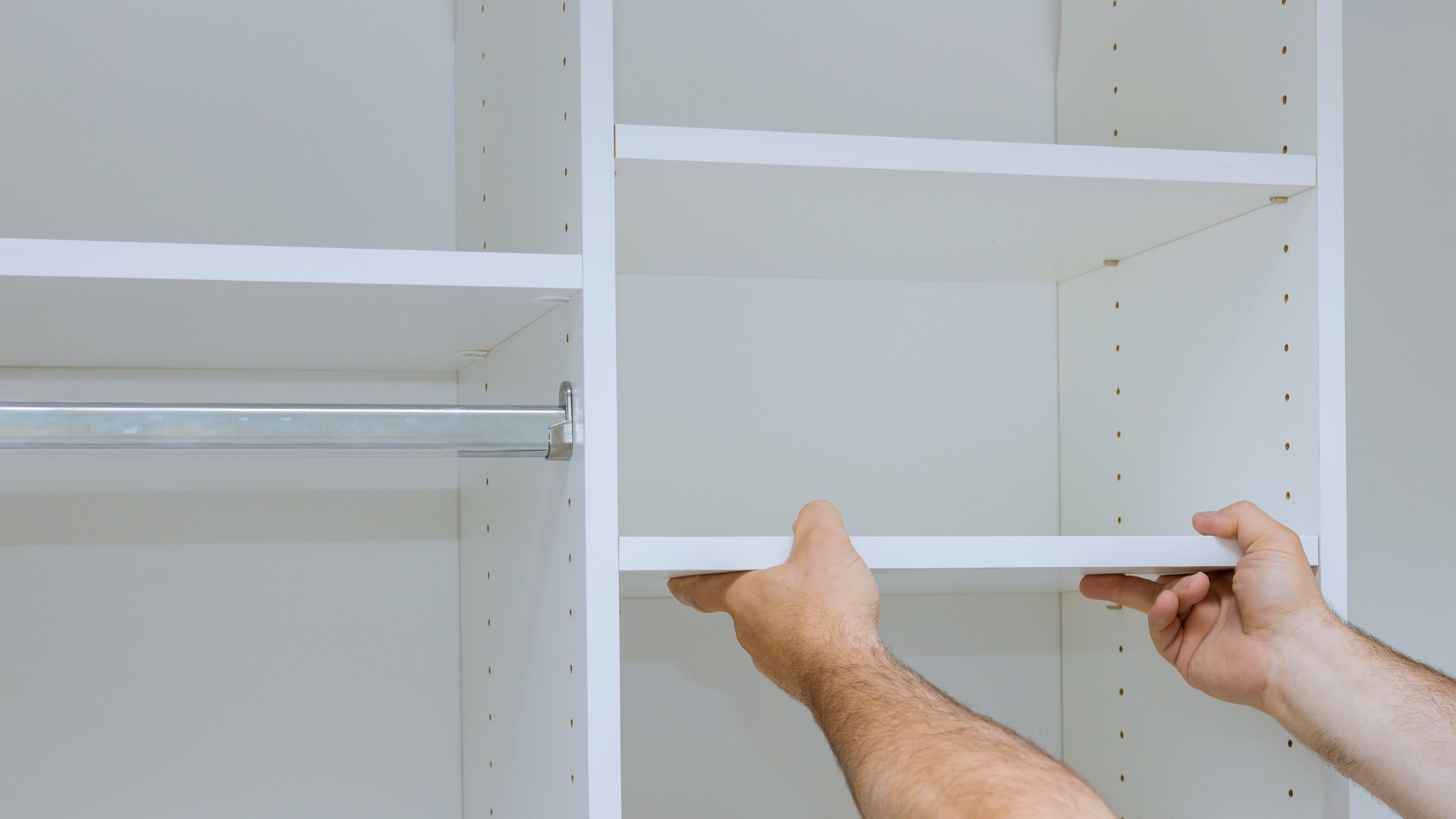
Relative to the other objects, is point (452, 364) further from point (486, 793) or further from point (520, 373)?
point (486, 793)

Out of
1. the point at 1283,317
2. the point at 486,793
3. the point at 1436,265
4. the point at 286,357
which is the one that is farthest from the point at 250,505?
the point at 1436,265

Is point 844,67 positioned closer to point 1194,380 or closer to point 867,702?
point 1194,380

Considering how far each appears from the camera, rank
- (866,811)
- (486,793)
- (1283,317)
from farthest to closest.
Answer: (486,793)
(1283,317)
(866,811)

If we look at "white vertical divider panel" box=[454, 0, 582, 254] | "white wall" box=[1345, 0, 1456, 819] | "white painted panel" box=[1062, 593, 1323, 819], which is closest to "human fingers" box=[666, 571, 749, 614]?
"white vertical divider panel" box=[454, 0, 582, 254]

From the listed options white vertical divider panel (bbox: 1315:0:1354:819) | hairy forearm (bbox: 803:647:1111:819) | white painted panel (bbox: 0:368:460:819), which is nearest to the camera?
hairy forearm (bbox: 803:647:1111:819)

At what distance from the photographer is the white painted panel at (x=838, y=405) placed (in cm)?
107

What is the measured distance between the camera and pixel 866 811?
562 millimetres

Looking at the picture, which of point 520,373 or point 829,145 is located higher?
point 829,145

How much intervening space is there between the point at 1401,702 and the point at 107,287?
896 millimetres

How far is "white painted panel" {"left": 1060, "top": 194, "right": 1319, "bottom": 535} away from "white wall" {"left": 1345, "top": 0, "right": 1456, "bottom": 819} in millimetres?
329

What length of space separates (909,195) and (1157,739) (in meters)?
0.58

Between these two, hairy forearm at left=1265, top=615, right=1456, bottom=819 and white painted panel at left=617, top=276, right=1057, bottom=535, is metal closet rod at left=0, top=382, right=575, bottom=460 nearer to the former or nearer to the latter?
white painted panel at left=617, top=276, right=1057, bottom=535

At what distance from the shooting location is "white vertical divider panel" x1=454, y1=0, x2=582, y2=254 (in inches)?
26.8

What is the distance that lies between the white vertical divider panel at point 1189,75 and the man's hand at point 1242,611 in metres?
0.29
